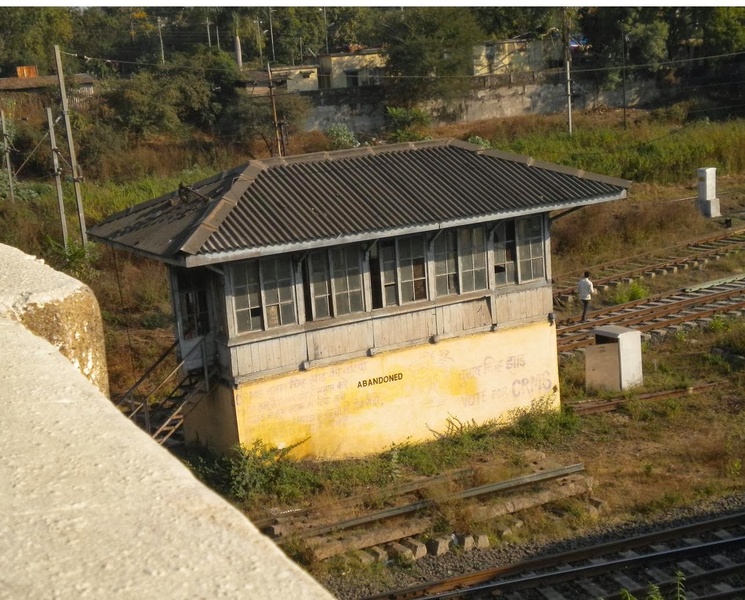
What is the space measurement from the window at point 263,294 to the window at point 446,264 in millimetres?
2391

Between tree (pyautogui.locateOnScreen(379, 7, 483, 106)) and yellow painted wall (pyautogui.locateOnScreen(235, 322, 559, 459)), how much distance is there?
27.7 meters

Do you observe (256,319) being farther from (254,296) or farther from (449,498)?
(449,498)

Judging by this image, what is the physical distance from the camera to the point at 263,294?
13648 mm

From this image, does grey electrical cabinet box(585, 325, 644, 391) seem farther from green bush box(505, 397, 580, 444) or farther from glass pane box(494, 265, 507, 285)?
glass pane box(494, 265, 507, 285)

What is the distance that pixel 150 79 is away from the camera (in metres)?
41.6

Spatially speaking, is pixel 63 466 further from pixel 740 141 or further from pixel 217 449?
pixel 740 141

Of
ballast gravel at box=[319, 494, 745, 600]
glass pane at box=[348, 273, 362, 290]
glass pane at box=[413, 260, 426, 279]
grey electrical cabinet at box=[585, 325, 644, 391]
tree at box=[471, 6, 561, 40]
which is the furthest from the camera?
tree at box=[471, 6, 561, 40]

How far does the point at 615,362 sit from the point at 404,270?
4.38 metres

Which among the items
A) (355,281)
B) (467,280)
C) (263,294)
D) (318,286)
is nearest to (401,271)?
A: (355,281)

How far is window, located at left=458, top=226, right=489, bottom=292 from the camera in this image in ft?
49.9

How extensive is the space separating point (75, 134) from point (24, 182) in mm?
3616

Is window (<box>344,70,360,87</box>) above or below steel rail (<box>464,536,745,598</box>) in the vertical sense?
above

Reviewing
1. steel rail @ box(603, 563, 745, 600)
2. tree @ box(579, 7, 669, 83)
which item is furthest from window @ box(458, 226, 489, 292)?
tree @ box(579, 7, 669, 83)

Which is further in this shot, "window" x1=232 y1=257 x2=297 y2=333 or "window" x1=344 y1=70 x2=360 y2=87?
"window" x1=344 y1=70 x2=360 y2=87
